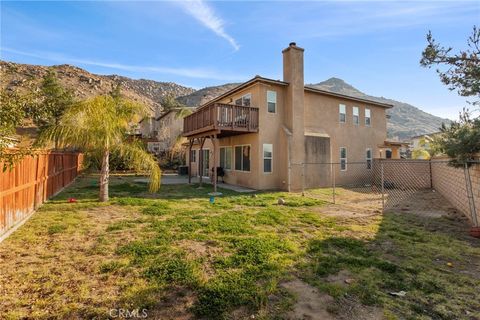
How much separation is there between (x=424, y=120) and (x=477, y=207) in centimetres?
12667

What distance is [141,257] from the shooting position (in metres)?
4.21

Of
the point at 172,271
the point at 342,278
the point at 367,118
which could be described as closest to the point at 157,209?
the point at 172,271

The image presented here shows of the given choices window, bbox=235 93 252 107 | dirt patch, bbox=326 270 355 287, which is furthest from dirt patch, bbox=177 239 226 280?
window, bbox=235 93 252 107

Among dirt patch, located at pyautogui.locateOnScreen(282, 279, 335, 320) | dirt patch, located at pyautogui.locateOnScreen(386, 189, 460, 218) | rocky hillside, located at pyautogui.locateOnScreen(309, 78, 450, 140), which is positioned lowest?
dirt patch, located at pyautogui.locateOnScreen(386, 189, 460, 218)

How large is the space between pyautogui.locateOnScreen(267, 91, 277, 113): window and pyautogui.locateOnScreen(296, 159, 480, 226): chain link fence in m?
3.57

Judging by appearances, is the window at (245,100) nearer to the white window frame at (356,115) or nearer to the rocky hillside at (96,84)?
the white window frame at (356,115)

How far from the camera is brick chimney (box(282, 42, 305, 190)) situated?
1347 centimetres

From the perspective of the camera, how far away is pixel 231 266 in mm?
3922

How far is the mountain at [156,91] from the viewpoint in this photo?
2515 inches

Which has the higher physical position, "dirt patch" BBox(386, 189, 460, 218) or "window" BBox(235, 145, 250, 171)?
"window" BBox(235, 145, 250, 171)

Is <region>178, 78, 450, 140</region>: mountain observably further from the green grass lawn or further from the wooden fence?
the green grass lawn

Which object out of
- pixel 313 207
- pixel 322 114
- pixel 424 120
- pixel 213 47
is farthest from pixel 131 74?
pixel 424 120

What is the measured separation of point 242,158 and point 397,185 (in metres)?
10.6

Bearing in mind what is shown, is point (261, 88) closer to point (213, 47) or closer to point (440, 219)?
point (213, 47)
